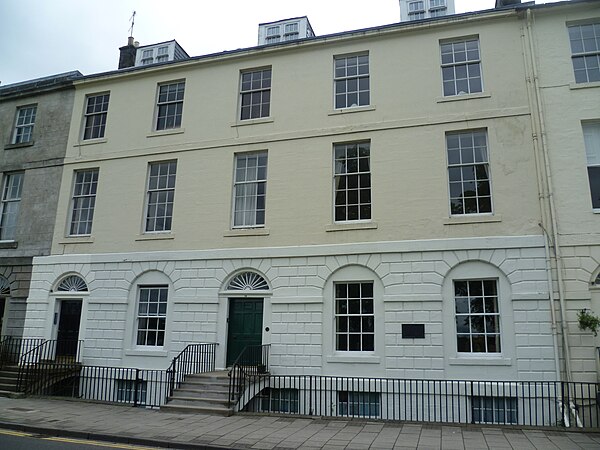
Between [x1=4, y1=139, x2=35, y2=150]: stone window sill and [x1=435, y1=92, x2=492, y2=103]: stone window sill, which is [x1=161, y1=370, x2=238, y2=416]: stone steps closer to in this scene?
[x1=435, y1=92, x2=492, y2=103]: stone window sill

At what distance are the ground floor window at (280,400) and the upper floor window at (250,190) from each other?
501 cm

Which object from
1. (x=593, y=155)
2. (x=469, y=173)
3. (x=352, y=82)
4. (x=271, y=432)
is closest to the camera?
(x=271, y=432)

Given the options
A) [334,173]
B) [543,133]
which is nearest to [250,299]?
[334,173]

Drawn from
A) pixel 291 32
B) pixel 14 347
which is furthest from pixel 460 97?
pixel 14 347

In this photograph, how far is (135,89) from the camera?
58.0 ft

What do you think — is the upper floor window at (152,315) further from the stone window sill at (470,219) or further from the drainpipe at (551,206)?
the drainpipe at (551,206)

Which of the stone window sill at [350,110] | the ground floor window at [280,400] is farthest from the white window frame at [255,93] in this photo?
the ground floor window at [280,400]

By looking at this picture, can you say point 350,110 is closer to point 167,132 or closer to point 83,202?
point 167,132

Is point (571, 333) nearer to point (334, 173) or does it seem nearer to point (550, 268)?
point (550, 268)

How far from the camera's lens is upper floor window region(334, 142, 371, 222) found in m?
14.1

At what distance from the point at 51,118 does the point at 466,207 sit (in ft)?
51.7

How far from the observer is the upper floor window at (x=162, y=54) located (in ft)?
66.8

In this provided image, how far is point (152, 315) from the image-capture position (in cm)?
1538

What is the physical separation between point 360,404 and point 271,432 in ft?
12.7
